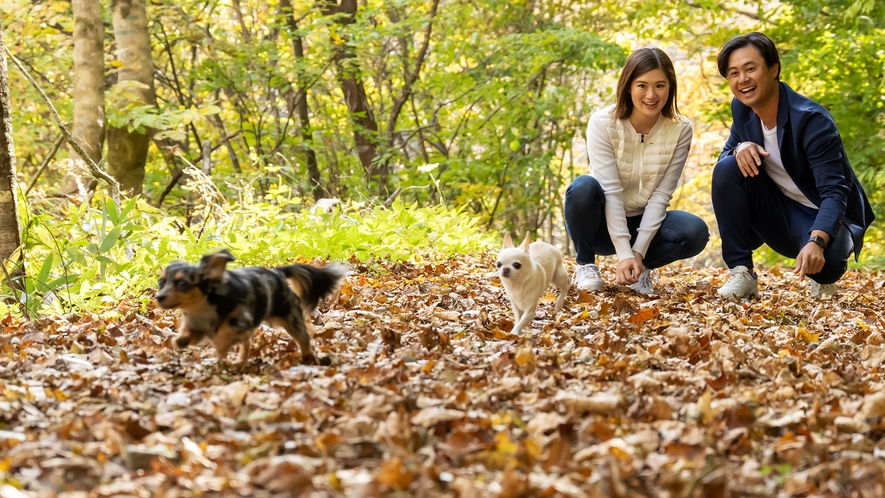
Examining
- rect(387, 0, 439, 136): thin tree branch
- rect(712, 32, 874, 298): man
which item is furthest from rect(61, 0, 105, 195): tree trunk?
rect(712, 32, 874, 298): man

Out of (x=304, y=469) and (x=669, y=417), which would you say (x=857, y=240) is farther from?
(x=304, y=469)

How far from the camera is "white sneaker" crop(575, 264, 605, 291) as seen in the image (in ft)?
17.6

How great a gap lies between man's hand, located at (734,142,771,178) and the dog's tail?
115 inches

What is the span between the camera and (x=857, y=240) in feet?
17.0

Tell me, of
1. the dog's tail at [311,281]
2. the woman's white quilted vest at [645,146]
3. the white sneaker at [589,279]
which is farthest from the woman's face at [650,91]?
the dog's tail at [311,281]

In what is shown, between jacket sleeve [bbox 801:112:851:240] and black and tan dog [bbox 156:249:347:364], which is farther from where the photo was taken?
jacket sleeve [bbox 801:112:851:240]

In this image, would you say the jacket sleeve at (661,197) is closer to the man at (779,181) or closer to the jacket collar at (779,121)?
the man at (779,181)

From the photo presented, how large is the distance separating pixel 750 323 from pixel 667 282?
1859 millimetres

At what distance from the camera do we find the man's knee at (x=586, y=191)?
5.26 m

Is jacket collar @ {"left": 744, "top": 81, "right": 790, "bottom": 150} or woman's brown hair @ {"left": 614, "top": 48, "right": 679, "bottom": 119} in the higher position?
woman's brown hair @ {"left": 614, "top": 48, "right": 679, "bottom": 119}

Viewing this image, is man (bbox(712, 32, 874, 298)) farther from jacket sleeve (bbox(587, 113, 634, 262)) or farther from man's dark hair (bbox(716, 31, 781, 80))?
jacket sleeve (bbox(587, 113, 634, 262))

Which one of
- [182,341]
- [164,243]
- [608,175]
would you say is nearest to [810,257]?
[608,175]

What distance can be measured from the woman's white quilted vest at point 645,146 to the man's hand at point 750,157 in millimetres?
388

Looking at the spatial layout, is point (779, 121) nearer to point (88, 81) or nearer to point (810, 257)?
point (810, 257)
